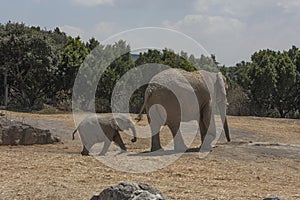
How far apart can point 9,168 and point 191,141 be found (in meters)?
7.24

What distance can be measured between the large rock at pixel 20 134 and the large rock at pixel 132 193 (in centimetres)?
818

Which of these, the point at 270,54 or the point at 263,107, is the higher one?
the point at 270,54

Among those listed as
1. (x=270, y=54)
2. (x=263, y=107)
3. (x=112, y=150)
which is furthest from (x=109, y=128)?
(x=270, y=54)

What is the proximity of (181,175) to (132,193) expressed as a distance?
323 cm

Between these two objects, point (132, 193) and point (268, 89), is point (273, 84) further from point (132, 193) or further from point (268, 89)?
point (132, 193)

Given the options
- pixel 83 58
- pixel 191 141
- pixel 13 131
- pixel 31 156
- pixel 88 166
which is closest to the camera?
pixel 88 166

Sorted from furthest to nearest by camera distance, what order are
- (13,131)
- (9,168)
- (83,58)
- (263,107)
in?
(263,107) < (83,58) < (13,131) < (9,168)

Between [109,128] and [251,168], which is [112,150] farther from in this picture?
[251,168]

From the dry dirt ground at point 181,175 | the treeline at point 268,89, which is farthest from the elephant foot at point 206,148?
the treeline at point 268,89

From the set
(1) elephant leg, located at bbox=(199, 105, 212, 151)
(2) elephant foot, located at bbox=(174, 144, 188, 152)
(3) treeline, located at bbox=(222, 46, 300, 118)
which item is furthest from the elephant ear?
(3) treeline, located at bbox=(222, 46, 300, 118)

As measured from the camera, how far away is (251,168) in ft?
32.3

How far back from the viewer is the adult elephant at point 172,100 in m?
11.9

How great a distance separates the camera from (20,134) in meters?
13.6

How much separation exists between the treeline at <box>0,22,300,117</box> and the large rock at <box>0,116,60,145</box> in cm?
1071
